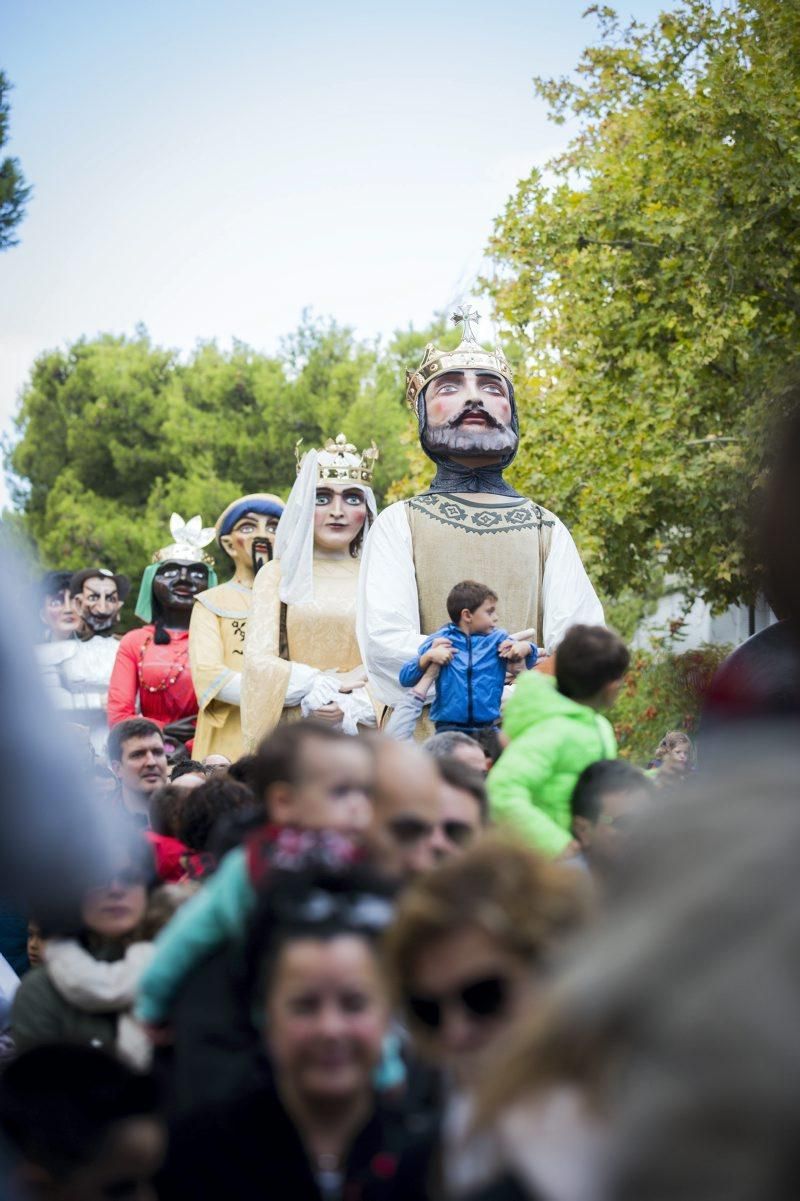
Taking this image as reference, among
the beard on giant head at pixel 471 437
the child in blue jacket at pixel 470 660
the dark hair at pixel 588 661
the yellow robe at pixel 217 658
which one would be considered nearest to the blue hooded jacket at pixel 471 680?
the child in blue jacket at pixel 470 660

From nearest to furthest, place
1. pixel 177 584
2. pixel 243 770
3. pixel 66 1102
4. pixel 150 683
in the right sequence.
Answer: pixel 66 1102, pixel 243 770, pixel 150 683, pixel 177 584

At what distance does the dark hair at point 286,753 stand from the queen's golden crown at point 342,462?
551 cm

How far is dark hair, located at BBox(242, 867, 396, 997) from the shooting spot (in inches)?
83.1

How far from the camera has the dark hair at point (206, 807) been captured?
4035mm

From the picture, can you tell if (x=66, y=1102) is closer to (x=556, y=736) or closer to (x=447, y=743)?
(x=556, y=736)

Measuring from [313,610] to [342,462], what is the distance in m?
0.93

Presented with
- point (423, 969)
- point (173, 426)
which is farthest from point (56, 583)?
point (173, 426)

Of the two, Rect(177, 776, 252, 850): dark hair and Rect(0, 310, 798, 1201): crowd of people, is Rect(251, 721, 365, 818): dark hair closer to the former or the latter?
Rect(0, 310, 798, 1201): crowd of people

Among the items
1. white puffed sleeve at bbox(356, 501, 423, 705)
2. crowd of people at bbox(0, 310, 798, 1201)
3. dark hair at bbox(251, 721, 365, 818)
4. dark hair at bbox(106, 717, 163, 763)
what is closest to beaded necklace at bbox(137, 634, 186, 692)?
white puffed sleeve at bbox(356, 501, 423, 705)

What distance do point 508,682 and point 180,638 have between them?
13.9ft

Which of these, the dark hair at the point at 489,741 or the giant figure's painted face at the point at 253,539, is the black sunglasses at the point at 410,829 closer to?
the dark hair at the point at 489,741

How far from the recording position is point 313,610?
772cm

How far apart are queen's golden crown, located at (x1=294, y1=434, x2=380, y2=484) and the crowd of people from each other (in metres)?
2.31

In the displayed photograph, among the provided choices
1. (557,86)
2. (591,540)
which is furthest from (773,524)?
(557,86)
